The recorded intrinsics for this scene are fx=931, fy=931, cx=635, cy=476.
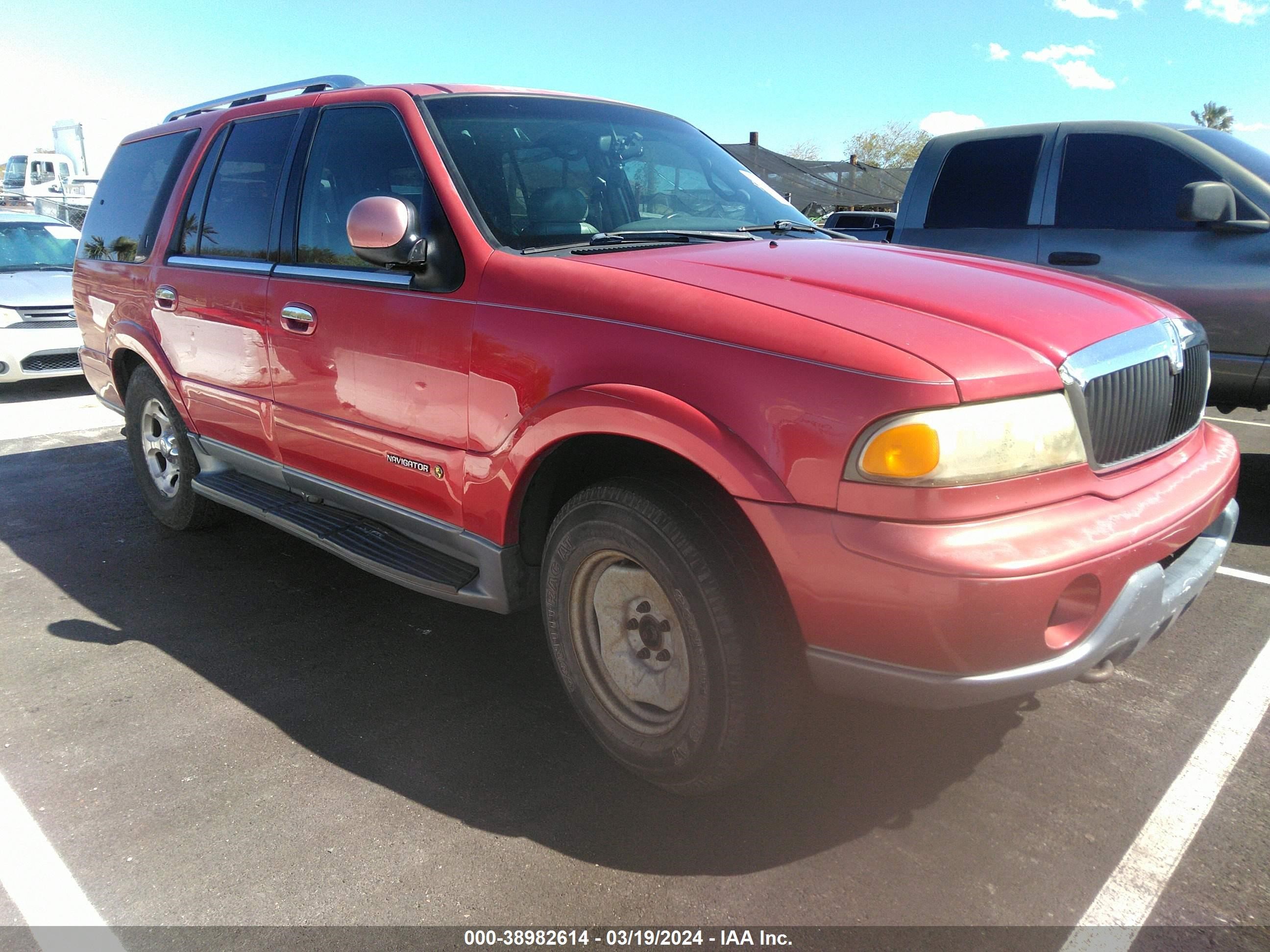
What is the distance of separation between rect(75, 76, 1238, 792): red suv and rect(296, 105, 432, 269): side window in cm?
1

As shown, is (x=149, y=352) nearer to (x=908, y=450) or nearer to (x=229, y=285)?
(x=229, y=285)

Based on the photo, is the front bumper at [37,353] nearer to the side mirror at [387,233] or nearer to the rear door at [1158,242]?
the side mirror at [387,233]

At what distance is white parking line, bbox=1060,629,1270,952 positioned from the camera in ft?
6.89

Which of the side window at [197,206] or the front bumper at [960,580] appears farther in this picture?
the side window at [197,206]

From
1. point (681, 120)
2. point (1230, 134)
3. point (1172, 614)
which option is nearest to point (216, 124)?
point (681, 120)

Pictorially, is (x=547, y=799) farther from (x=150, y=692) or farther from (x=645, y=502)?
(x=150, y=692)

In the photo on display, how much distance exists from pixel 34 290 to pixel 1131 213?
9.14m

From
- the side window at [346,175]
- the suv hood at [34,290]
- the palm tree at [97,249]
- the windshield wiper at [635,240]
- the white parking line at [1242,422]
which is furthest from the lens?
the suv hood at [34,290]

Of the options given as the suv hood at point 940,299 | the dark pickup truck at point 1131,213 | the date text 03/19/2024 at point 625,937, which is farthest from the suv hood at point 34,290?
the date text 03/19/2024 at point 625,937

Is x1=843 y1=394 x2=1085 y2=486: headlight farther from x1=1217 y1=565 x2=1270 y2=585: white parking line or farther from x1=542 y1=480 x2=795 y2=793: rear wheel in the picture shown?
x1=1217 y1=565 x2=1270 y2=585: white parking line

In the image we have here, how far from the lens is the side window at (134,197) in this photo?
4.49 m

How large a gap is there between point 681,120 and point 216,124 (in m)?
2.12

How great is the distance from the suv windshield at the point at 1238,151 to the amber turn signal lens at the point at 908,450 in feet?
14.0

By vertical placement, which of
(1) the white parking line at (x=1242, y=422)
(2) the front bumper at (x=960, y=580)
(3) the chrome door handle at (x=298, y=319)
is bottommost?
(1) the white parking line at (x=1242, y=422)
